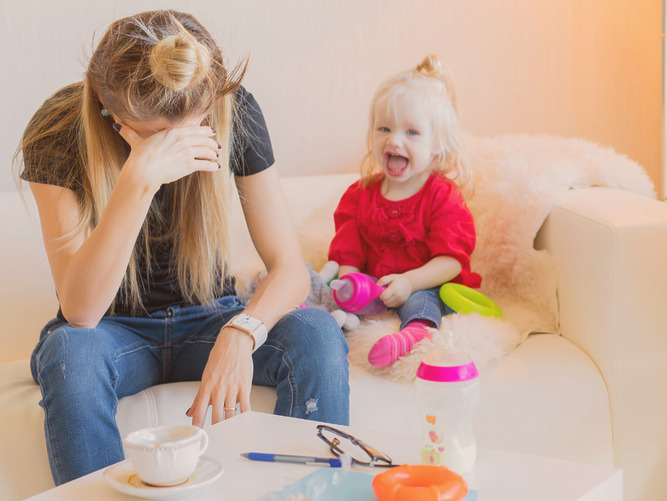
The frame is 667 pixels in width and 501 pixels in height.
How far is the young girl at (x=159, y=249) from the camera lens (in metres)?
1.07

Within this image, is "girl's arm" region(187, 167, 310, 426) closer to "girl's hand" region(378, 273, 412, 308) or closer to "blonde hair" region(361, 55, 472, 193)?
"girl's hand" region(378, 273, 412, 308)

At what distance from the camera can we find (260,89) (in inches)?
83.6

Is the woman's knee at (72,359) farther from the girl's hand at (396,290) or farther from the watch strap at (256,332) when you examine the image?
the girl's hand at (396,290)

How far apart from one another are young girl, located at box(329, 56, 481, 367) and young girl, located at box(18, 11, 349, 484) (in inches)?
16.7

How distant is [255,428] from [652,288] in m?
0.84

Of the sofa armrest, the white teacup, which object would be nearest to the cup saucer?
the white teacup

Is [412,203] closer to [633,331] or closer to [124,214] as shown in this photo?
[633,331]

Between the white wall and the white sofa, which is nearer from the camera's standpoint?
the white sofa

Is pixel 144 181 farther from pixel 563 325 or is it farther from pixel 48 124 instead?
pixel 563 325

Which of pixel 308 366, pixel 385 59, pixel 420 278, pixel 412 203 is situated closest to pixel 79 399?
pixel 308 366

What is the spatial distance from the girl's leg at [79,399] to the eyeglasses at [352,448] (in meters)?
0.34

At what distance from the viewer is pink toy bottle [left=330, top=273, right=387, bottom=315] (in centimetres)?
160

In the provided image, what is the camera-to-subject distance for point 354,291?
5.25 feet

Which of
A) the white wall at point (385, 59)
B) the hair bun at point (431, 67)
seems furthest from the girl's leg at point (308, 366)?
the white wall at point (385, 59)
